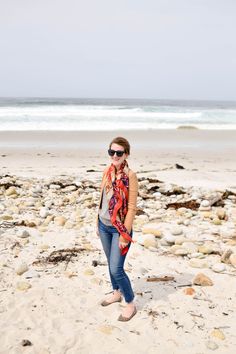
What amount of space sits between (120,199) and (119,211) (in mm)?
112

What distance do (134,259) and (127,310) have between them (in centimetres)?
133

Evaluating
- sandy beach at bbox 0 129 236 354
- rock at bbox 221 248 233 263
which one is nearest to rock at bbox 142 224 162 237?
sandy beach at bbox 0 129 236 354

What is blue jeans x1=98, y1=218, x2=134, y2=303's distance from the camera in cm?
371

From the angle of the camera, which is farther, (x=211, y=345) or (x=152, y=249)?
(x=152, y=249)

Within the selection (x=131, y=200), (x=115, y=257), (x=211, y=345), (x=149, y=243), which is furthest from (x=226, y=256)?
(x=131, y=200)

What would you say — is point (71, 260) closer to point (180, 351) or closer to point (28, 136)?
point (180, 351)

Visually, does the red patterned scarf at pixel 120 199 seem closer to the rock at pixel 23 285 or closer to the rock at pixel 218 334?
the rock at pixel 218 334

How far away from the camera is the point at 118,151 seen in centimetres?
363

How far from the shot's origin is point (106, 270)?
190 inches

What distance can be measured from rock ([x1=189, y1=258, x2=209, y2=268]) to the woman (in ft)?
4.48

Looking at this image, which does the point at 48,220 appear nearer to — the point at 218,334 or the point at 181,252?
the point at 181,252

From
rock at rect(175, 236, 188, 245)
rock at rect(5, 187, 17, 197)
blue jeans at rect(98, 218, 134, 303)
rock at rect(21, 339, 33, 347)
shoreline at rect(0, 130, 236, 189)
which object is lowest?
shoreline at rect(0, 130, 236, 189)

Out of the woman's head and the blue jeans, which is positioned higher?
the woman's head

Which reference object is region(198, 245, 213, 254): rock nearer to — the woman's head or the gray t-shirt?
the gray t-shirt
